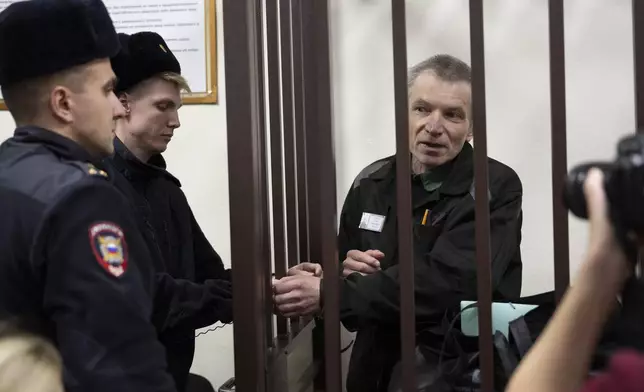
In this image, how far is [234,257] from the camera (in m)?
0.96

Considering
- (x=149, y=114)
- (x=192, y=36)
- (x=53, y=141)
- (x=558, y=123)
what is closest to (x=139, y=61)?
(x=149, y=114)

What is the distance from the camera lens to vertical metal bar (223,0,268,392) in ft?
3.11

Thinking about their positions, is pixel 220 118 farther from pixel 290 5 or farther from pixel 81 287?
pixel 81 287

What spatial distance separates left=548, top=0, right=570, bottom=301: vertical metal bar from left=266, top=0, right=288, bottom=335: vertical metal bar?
1.89 ft

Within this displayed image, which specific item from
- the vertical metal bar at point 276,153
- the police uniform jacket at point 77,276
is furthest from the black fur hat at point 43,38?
the vertical metal bar at point 276,153

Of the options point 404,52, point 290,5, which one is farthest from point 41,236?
point 290,5

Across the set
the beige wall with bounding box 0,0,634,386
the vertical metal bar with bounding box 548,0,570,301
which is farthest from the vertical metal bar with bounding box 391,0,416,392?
the beige wall with bounding box 0,0,634,386

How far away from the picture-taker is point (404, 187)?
2.97 feet

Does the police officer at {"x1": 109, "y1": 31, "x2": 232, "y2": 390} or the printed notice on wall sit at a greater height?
the printed notice on wall

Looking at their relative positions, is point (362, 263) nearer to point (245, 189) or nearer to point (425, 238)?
point (425, 238)

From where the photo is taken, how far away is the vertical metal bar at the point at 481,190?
0.88 m

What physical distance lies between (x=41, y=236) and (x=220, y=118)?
1095 mm

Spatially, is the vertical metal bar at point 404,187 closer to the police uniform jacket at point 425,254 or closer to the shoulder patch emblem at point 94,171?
the police uniform jacket at point 425,254

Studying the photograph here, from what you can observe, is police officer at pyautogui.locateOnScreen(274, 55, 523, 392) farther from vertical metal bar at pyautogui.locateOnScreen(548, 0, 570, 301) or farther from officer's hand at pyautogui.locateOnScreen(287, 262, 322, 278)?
vertical metal bar at pyautogui.locateOnScreen(548, 0, 570, 301)
